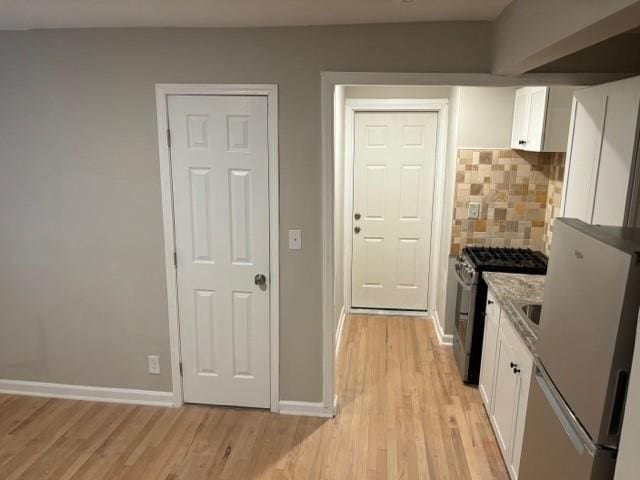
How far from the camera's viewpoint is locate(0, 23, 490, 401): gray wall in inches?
98.6

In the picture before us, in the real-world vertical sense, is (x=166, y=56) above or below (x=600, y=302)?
above

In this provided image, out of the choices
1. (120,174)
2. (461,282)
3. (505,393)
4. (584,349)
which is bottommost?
(505,393)

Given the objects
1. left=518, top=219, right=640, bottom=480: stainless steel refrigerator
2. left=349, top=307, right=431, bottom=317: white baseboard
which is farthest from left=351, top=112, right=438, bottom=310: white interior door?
left=518, top=219, right=640, bottom=480: stainless steel refrigerator

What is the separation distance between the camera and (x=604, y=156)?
1.91 m

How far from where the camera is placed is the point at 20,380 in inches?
126

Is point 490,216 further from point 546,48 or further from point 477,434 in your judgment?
point 546,48

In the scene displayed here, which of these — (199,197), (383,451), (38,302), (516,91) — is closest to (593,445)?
(383,451)

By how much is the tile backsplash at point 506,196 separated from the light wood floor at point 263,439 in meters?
1.21

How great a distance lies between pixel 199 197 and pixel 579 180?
2033 millimetres

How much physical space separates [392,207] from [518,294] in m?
2.04

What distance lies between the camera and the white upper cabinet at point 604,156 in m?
1.70

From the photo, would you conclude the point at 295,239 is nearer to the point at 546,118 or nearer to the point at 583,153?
the point at 583,153

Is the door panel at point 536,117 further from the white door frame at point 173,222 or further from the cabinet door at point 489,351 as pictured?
the white door frame at point 173,222

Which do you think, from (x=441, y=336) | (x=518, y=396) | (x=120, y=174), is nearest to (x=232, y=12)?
(x=120, y=174)
